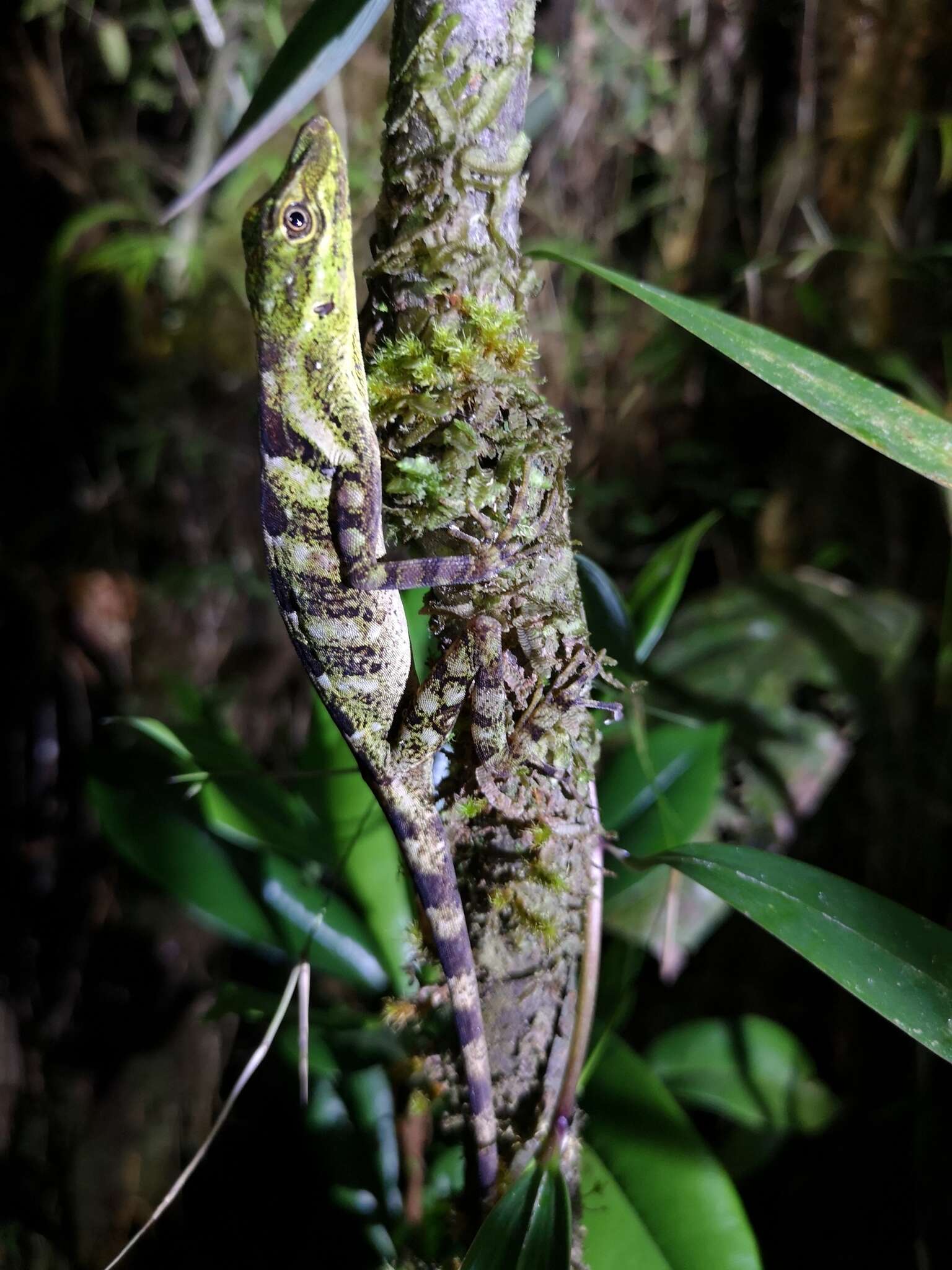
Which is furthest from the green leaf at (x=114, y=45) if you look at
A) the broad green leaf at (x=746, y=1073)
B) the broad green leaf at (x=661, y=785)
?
the broad green leaf at (x=746, y=1073)

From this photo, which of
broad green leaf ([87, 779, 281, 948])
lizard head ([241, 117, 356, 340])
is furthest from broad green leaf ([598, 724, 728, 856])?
lizard head ([241, 117, 356, 340])

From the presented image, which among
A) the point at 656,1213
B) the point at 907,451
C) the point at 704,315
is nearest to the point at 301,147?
the point at 704,315

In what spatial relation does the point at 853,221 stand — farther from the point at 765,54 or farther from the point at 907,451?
the point at 907,451

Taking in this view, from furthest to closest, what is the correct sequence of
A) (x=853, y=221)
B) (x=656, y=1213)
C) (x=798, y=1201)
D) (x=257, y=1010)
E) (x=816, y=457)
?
(x=816, y=457), (x=853, y=221), (x=798, y=1201), (x=257, y=1010), (x=656, y=1213)

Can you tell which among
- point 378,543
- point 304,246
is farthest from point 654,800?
point 304,246

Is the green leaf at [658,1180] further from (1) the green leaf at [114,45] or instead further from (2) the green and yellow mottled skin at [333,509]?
(1) the green leaf at [114,45]

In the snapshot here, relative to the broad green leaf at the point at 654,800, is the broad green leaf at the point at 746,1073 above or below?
below

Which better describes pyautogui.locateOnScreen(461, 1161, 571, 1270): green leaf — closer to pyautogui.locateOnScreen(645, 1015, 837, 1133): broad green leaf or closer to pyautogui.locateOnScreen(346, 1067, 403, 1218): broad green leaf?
pyautogui.locateOnScreen(346, 1067, 403, 1218): broad green leaf
